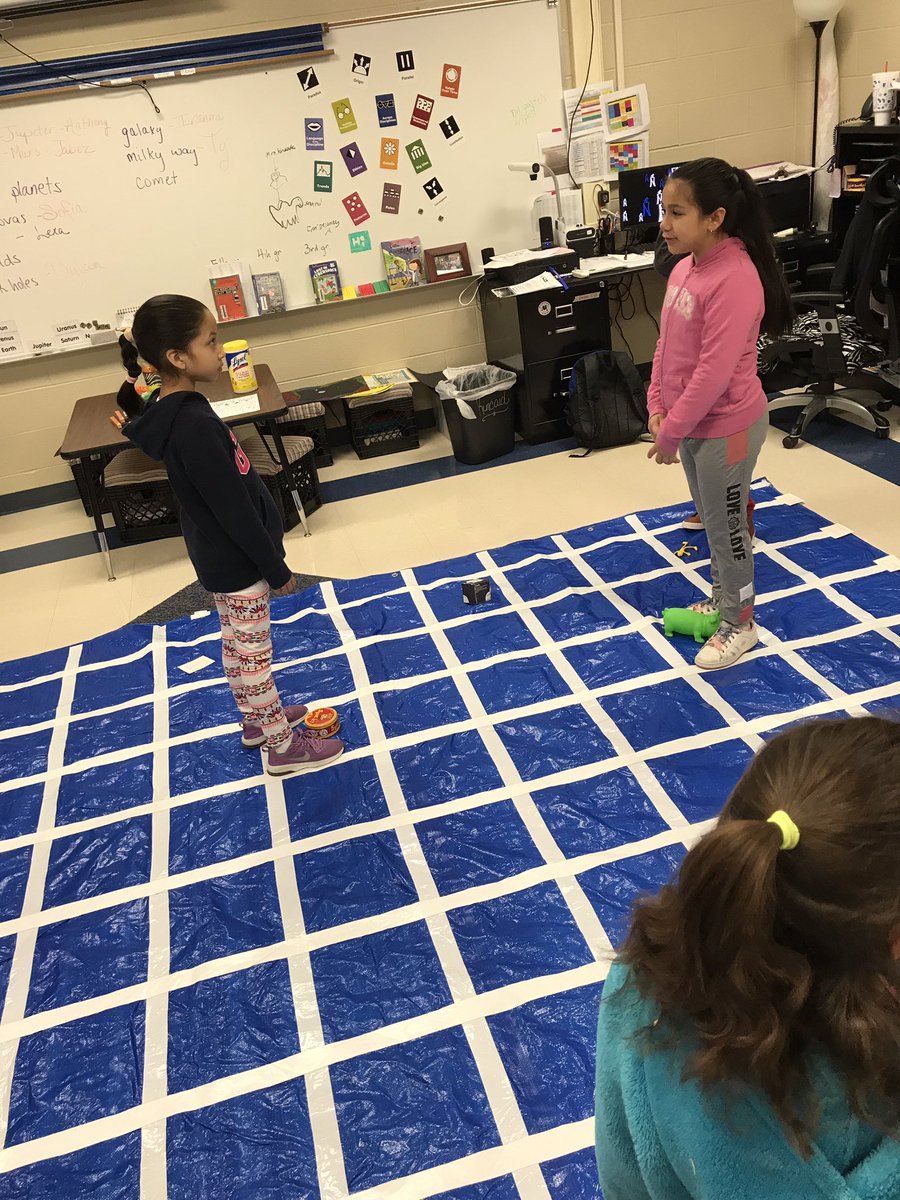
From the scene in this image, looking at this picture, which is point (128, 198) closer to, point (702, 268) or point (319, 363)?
point (319, 363)

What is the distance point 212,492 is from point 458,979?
4.08ft

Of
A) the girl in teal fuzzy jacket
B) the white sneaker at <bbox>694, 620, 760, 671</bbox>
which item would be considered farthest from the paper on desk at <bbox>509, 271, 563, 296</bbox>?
the girl in teal fuzzy jacket

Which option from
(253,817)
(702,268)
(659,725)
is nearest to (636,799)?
(659,725)

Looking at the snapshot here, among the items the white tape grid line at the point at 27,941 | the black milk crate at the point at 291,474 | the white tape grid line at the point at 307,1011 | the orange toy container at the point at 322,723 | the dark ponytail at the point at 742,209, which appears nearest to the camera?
the white tape grid line at the point at 307,1011

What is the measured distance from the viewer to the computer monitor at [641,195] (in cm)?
499

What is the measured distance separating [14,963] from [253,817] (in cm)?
65

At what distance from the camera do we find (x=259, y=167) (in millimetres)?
4805

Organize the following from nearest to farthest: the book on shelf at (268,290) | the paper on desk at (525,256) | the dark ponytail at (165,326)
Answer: the dark ponytail at (165,326), the paper on desk at (525,256), the book on shelf at (268,290)

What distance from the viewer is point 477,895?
2.25 m

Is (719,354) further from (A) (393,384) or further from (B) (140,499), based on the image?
(B) (140,499)

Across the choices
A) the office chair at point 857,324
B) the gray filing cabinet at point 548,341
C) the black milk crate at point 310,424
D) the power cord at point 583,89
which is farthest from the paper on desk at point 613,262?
the black milk crate at point 310,424

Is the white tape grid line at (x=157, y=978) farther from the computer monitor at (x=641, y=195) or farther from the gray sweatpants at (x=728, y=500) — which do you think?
the computer monitor at (x=641, y=195)

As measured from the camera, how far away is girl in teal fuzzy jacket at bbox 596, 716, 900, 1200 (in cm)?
Answer: 75

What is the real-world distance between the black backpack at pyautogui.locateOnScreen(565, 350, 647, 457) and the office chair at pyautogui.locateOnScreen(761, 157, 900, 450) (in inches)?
25.1
